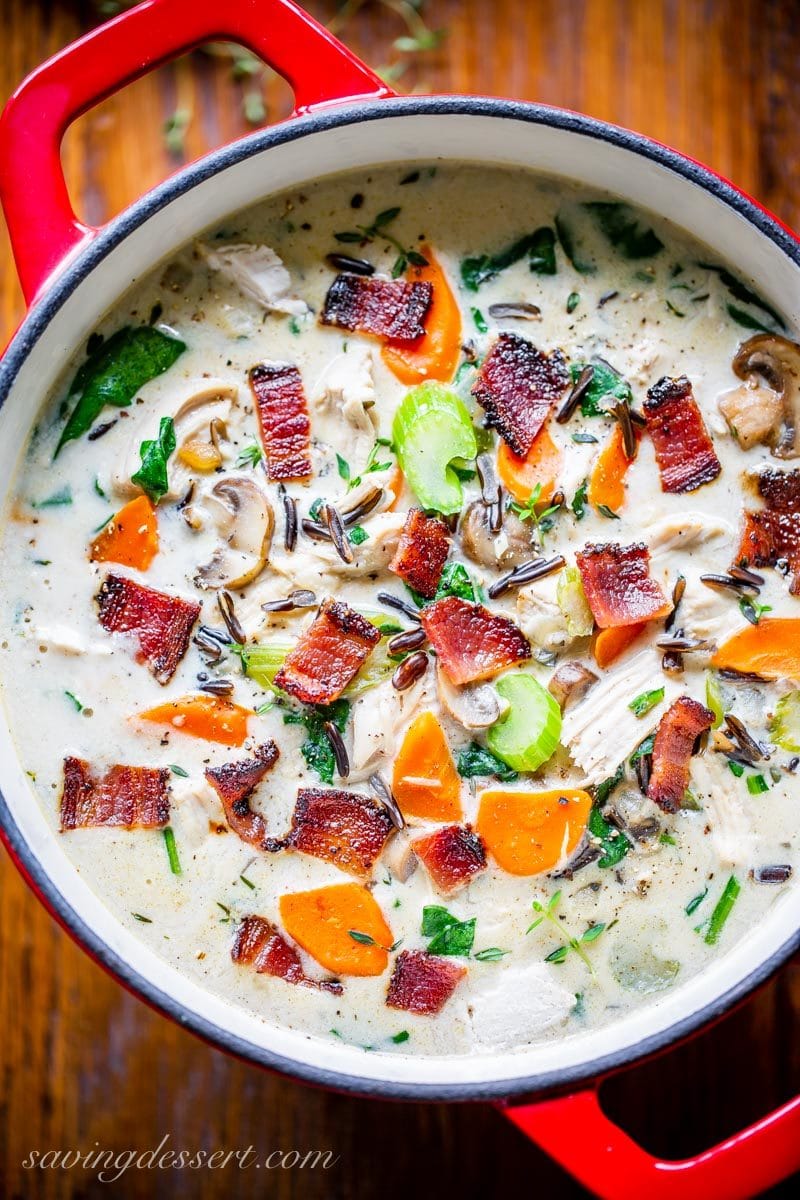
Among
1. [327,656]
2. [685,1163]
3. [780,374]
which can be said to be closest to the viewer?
[685,1163]

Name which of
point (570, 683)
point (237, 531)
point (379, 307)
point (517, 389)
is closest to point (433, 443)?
point (517, 389)

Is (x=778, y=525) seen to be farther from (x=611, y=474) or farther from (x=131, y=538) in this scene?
(x=131, y=538)

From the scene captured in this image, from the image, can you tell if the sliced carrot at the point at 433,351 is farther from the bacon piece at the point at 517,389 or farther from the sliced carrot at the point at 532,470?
the sliced carrot at the point at 532,470

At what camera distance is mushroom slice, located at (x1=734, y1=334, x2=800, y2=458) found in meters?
2.20

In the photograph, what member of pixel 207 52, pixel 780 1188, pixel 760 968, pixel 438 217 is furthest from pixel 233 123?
pixel 780 1188

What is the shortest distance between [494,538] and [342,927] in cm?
81

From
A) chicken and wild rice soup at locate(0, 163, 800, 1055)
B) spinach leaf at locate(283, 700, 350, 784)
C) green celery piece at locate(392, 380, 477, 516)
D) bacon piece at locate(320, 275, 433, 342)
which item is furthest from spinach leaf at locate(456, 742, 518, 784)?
bacon piece at locate(320, 275, 433, 342)

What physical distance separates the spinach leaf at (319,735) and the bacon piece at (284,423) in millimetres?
462

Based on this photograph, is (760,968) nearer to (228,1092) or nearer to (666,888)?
(666,888)

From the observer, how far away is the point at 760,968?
1976 millimetres

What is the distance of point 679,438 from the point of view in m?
2.16

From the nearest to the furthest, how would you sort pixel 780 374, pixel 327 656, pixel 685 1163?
pixel 685 1163
pixel 327 656
pixel 780 374

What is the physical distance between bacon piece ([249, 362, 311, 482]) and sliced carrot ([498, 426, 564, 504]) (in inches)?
15.4

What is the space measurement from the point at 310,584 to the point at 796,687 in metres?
0.98
